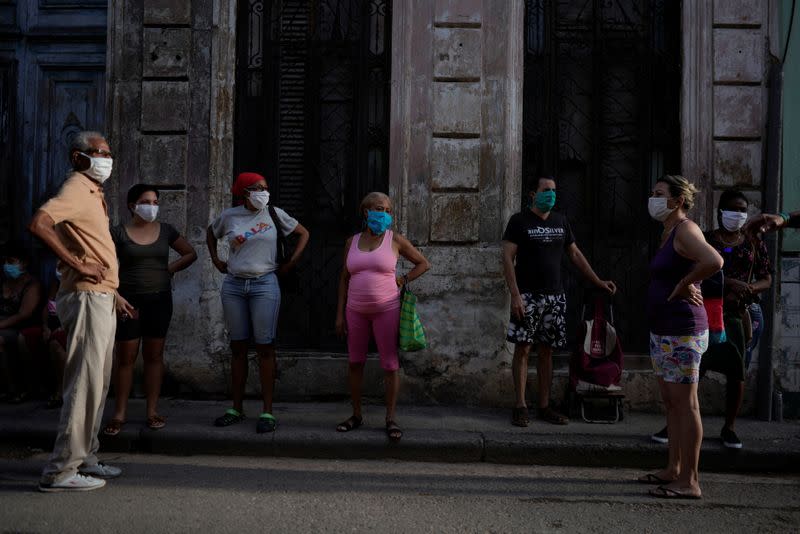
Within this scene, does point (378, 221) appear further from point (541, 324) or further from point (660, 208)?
point (660, 208)

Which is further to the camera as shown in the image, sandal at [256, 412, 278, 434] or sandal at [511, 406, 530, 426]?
sandal at [511, 406, 530, 426]

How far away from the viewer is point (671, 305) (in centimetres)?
476

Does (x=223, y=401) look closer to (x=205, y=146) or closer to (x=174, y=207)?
(x=174, y=207)

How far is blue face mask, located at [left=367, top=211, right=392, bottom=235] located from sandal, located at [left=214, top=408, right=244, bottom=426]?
182 centimetres

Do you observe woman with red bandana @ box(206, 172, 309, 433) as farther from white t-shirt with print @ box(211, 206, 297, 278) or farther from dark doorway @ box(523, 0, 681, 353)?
dark doorway @ box(523, 0, 681, 353)

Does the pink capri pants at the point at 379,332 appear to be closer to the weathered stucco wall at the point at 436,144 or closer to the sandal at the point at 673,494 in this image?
the weathered stucco wall at the point at 436,144

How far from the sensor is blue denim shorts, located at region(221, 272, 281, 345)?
6121mm

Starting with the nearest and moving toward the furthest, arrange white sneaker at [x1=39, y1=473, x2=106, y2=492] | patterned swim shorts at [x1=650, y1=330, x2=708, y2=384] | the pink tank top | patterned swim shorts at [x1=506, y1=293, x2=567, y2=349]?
white sneaker at [x1=39, y1=473, x2=106, y2=492] → patterned swim shorts at [x1=650, y1=330, x2=708, y2=384] → the pink tank top → patterned swim shorts at [x1=506, y1=293, x2=567, y2=349]

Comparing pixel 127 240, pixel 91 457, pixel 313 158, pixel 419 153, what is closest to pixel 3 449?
pixel 91 457

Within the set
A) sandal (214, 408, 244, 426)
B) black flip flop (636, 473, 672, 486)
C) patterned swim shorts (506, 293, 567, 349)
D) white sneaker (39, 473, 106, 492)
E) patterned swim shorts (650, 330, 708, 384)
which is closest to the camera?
white sneaker (39, 473, 106, 492)

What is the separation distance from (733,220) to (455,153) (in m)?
2.59

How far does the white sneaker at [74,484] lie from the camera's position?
4586 mm

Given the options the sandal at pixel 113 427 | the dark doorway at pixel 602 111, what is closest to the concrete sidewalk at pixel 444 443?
the sandal at pixel 113 427

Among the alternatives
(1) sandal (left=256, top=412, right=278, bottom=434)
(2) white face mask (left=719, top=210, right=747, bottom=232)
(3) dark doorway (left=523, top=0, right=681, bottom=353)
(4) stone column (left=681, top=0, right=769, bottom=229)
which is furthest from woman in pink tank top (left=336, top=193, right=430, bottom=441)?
(4) stone column (left=681, top=0, right=769, bottom=229)
